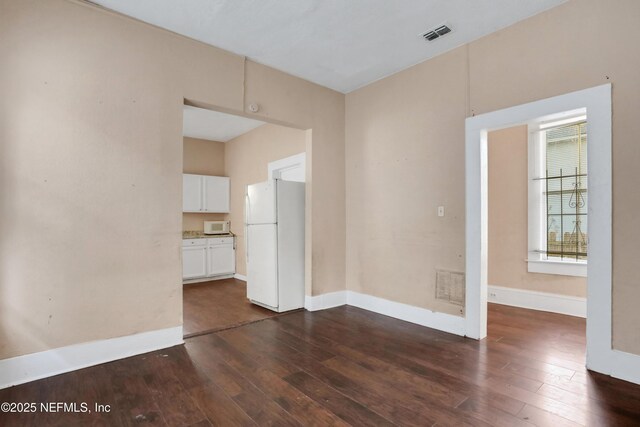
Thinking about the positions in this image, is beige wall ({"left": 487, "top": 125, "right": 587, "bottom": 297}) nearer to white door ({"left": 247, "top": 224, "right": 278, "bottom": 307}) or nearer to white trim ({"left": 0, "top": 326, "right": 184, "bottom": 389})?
white door ({"left": 247, "top": 224, "right": 278, "bottom": 307})

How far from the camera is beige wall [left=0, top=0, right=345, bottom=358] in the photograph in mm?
2340

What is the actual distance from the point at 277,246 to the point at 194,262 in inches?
103

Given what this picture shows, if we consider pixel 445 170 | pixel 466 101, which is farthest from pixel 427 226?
pixel 466 101

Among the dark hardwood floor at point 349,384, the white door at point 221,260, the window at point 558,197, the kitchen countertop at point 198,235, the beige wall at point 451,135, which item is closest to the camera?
the dark hardwood floor at point 349,384

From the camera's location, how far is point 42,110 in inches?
96.0

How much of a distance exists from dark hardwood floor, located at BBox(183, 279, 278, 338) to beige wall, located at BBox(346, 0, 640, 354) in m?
1.46

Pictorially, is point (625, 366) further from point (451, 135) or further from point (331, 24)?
point (331, 24)

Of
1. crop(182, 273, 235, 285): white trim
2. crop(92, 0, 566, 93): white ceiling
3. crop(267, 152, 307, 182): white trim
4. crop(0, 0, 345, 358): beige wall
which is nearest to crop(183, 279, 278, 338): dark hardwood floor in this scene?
crop(182, 273, 235, 285): white trim

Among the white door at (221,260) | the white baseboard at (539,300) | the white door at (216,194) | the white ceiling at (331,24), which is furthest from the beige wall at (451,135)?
the white door at (216,194)

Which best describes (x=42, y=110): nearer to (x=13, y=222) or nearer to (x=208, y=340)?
(x=13, y=222)

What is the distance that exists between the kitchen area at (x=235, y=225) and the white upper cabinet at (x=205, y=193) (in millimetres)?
18

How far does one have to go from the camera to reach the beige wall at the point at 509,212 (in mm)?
4293

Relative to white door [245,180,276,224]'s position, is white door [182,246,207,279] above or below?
below

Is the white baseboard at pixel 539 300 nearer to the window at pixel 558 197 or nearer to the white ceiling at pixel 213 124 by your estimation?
the window at pixel 558 197
